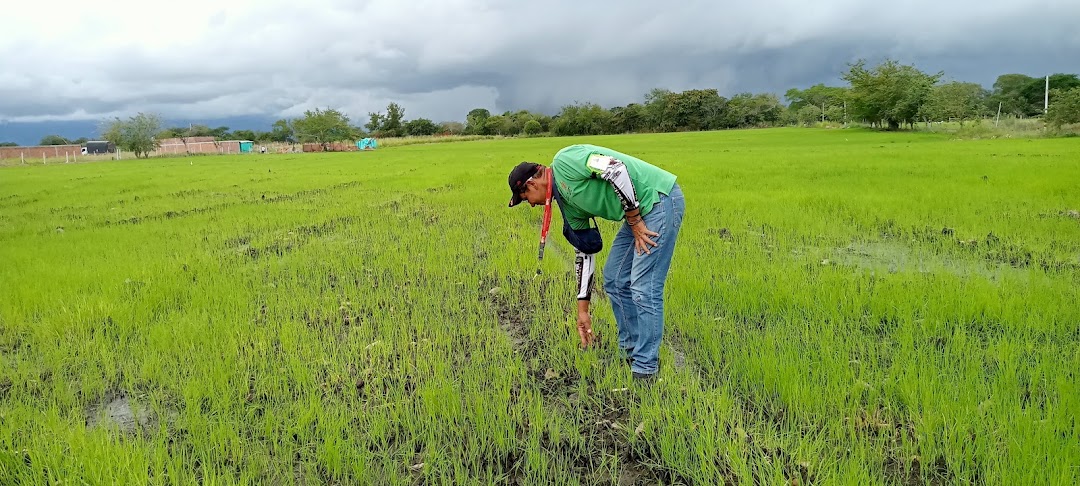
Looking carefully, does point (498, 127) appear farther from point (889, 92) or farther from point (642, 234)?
point (642, 234)

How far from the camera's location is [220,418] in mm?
2953

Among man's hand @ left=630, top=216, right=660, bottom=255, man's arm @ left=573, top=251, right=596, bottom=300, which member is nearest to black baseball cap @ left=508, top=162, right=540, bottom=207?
man's hand @ left=630, top=216, right=660, bottom=255

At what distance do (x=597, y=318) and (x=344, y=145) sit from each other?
63.8 meters

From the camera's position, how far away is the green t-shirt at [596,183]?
287 centimetres

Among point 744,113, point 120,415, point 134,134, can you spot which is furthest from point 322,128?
point 120,415

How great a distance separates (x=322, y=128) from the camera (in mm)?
66625

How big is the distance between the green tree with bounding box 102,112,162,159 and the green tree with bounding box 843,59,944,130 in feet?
189

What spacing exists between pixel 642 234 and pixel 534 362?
130 cm

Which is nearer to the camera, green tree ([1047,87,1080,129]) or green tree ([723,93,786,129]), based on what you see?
green tree ([1047,87,1080,129])

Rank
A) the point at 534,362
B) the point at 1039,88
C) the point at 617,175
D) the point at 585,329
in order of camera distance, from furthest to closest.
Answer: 1. the point at 1039,88
2. the point at 534,362
3. the point at 585,329
4. the point at 617,175

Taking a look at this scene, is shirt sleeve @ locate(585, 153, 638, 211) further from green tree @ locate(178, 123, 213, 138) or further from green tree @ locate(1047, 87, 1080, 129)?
green tree @ locate(178, 123, 213, 138)

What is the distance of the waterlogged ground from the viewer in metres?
2.57

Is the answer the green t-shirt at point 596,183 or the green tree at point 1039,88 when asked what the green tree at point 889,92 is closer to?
the green tree at point 1039,88

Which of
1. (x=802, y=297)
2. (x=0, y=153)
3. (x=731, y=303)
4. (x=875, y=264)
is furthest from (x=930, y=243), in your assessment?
(x=0, y=153)
